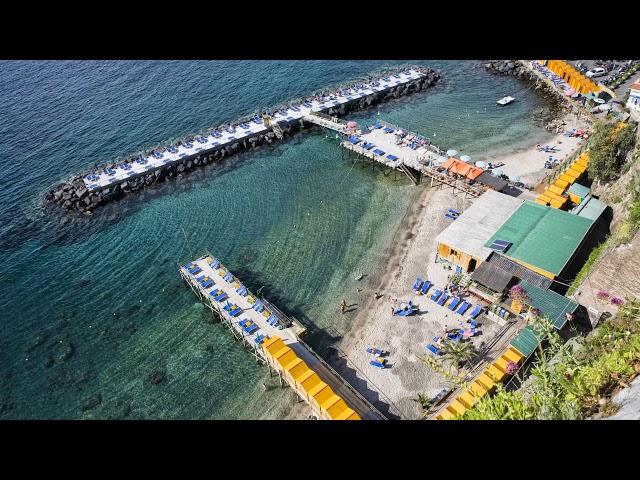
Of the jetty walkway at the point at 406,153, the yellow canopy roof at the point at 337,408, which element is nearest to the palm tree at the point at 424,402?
the yellow canopy roof at the point at 337,408

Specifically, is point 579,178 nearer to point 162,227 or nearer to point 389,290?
point 389,290

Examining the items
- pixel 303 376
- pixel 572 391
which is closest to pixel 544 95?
pixel 303 376

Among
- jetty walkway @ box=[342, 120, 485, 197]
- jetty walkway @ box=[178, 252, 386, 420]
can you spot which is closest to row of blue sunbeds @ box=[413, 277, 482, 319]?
jetty walkway @ box=[178, 252, 386, 420]

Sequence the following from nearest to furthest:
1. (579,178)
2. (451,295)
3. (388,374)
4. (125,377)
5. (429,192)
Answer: (388,374), (125,377), (451,295), (579,178), (429,192)

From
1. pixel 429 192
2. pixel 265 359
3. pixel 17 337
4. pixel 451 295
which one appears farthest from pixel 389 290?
pixel 17 337

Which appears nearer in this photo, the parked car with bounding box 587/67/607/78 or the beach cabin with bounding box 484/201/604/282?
the beach cabin with bounding box 484/201/604/282

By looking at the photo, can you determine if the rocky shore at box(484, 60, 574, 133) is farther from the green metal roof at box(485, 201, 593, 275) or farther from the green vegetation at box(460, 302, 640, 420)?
the green vegetation at box(460, 302, 640, 420)

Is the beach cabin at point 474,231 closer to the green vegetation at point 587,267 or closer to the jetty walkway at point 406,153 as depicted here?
the jetty walkway at point 406,153
